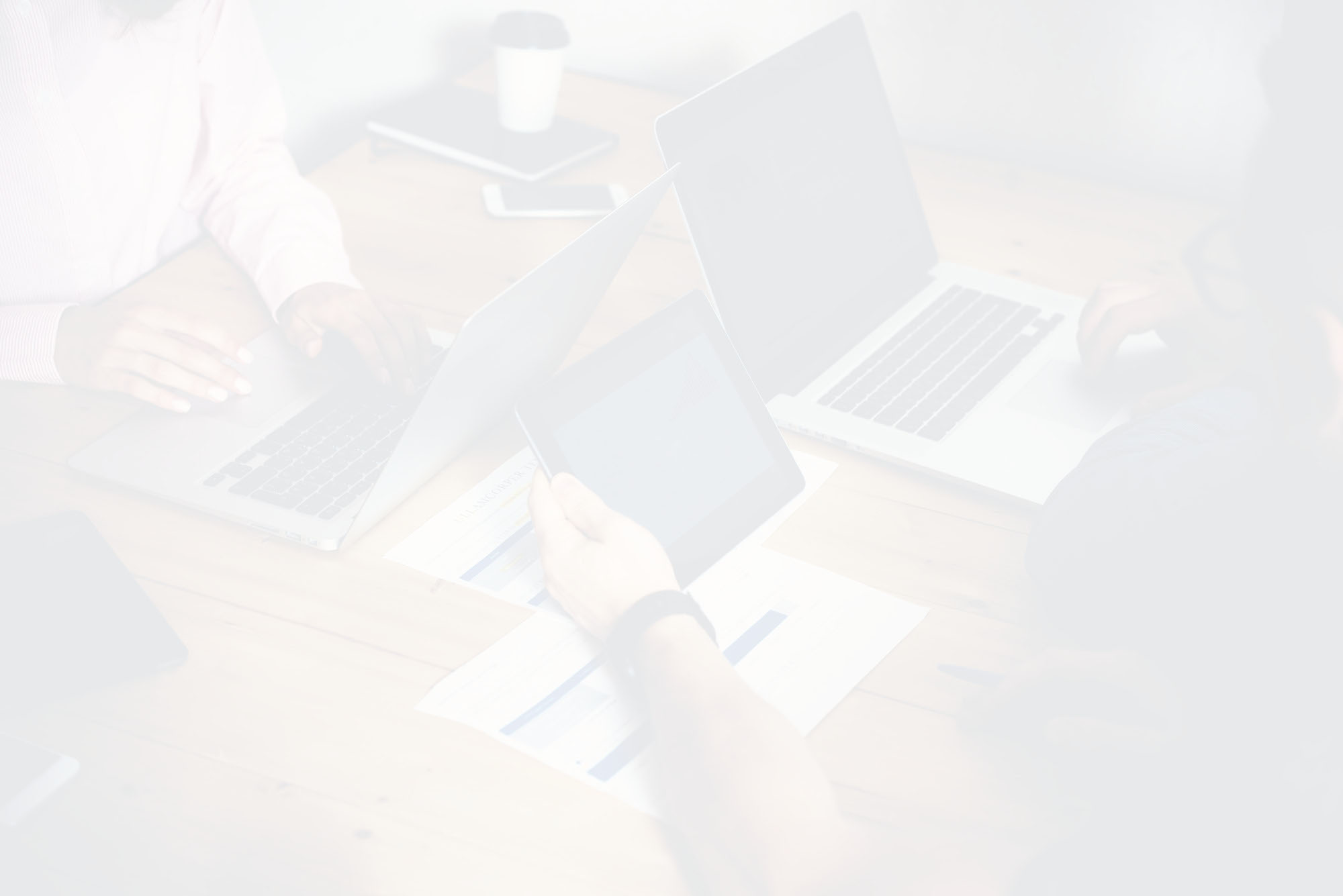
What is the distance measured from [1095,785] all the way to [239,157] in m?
1.17

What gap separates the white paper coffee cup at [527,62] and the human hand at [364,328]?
0.47m

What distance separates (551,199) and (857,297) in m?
0.44

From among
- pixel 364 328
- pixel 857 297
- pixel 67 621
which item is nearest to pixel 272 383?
pixel 364 328

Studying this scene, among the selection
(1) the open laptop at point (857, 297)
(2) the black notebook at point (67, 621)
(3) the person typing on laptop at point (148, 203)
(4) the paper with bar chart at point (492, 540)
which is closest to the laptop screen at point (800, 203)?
(1) the open laptop at point (857, 297)

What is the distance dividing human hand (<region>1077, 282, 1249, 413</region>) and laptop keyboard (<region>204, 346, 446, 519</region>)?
0.70 metres

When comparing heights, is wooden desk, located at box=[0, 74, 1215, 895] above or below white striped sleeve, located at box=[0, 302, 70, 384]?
below

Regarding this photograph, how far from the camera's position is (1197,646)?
2.66 feet

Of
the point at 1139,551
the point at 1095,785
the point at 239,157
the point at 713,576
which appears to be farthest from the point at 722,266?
the point at 239,157

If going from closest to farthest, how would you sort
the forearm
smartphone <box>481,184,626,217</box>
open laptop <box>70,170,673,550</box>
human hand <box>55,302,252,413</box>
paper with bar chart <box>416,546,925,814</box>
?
1. the forearm
2. paper with bar chart <box>416,546,925,814</box>
3. open laptop <box>70,170,673,550</box>
4. human hand <box>55,302,252,413</box>
5. smartphone <box>481,184,626,217</box>

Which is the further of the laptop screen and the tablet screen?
the laptop screen

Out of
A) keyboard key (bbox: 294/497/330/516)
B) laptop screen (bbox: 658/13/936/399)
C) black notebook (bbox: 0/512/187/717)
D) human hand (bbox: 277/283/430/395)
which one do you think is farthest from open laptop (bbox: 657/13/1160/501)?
black notebook (bbox: 0/512/187/717)

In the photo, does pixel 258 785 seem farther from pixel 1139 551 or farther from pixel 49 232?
pixel 49 232

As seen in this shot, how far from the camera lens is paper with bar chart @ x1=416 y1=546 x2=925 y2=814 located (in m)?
0.81

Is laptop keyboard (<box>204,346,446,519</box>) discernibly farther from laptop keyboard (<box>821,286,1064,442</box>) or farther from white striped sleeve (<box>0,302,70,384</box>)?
laptop keyboard (<box>821,286,1064,442</box>)
